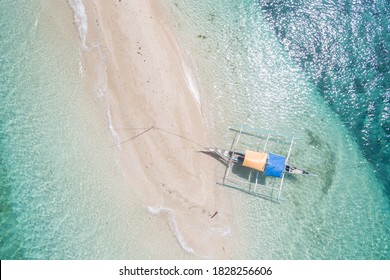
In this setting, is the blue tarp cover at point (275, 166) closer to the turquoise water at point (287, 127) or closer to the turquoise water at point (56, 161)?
the turquoise water at point (287, 127)

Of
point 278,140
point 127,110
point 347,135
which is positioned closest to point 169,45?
point 127,110

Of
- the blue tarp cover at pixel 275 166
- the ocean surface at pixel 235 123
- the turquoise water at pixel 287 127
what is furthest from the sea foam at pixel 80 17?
the blue tarp cover at pixel 275 166

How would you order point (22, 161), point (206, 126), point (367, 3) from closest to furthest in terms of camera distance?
point (22, 161), point (206, 126), point (367, 3)

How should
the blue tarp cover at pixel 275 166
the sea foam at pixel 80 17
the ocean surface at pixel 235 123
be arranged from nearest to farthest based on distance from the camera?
1. the ocean surface at pixel 235 123
2. the blue tarp cover at pixel 275 166
3. the sea foam at pixel 80 17

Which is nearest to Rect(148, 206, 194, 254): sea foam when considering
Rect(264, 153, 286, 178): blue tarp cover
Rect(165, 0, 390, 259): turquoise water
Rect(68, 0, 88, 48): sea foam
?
Rect(165, 0, 390, 259): turquoise water

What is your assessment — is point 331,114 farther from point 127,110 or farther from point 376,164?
point 127,110

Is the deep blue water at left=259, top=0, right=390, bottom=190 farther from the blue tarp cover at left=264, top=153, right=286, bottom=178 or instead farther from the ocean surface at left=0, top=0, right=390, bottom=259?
the blue tarp cover at left=264, top=153, right=286, bottom=178

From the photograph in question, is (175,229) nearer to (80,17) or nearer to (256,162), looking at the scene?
(256,162)
